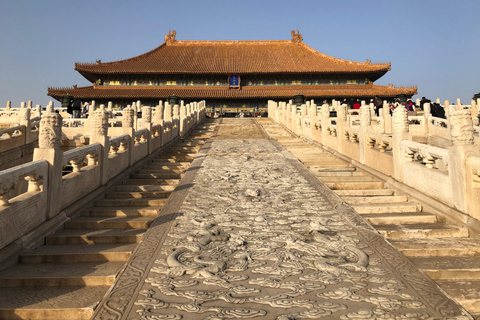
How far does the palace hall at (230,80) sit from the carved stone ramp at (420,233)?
24059 millimetres

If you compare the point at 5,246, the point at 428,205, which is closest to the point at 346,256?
the point at 428,205

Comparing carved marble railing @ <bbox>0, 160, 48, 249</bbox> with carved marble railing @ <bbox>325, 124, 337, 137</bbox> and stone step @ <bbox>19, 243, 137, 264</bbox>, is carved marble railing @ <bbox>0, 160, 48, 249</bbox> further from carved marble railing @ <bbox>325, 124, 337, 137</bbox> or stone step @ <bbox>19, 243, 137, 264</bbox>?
carved marble railing @ <bbox>325, 124, 337, 137</bbox>

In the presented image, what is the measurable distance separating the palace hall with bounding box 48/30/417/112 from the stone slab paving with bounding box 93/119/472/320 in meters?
25.9

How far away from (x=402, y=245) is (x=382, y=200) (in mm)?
1801

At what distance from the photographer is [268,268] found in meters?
3.46

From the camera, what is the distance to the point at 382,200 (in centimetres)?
598

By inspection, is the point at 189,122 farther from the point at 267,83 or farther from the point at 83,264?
the point at 267,83

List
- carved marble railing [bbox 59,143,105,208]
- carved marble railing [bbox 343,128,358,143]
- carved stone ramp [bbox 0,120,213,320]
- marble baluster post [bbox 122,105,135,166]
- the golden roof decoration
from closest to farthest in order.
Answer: carved stone ramp [bbox 0,120,213,320] < carved marble railing [bbox 59,143,105,208] < marble baluster post [bbox 122,105,135,166] < carved marble railing [bbox 343,128,358,143] < the golden roof decoration

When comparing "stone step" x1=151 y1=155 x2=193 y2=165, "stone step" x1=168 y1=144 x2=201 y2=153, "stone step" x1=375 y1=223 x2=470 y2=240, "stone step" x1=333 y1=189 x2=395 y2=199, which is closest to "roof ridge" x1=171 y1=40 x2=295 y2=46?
"stone step" x1=168 y1=144 x2=201 y2=153

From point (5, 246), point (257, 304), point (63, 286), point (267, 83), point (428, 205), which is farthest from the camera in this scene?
point (267, 83)

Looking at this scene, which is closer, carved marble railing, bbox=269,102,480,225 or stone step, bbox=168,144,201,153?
carved marble railing, bbox=269,102,480,225

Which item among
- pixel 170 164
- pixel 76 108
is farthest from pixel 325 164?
pixel 76 108

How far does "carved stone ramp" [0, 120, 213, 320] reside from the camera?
3.14m

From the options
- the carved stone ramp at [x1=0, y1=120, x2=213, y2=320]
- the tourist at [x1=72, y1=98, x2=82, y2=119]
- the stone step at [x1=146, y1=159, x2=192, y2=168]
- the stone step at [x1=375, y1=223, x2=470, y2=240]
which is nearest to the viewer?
the carved stone ramp at [x1=0, y1=120, x2=213, y2=320]
